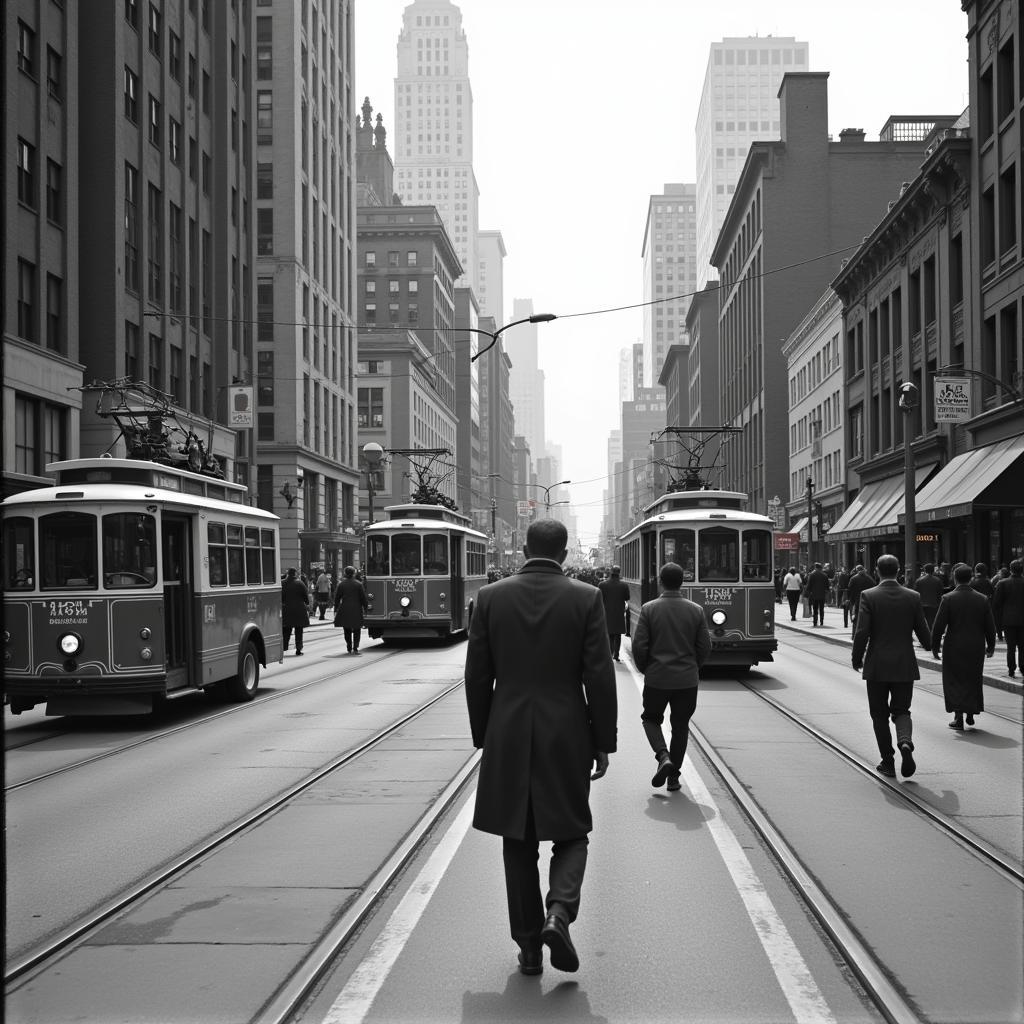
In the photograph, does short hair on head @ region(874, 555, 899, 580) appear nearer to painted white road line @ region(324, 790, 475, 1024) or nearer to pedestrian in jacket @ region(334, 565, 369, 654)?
painted white road line @ region(324, 790, 475, 1024)

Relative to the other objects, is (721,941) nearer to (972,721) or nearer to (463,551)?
(972,721)

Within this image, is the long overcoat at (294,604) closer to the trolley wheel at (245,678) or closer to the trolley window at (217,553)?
the trolley wheel at (245,678)

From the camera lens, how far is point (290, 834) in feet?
26.0

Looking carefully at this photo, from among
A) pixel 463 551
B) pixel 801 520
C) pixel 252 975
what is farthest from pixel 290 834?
pixel 801 520

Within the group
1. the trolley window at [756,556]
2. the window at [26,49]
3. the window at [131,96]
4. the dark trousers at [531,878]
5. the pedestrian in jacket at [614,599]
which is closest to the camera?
the dark trousers at [531,878]

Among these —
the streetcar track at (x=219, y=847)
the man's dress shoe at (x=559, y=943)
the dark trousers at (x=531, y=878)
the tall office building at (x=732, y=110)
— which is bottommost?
the streetcar track at (x=219, y=847)

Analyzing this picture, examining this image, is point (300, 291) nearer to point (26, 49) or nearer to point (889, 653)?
point (26, 49)

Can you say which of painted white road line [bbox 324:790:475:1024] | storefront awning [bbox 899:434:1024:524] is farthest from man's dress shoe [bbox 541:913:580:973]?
storefront awning [bbox 899:434:1024:524]

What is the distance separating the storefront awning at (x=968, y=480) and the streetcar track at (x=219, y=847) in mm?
21197

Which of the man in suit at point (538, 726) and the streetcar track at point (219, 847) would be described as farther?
the streetcar track at point (219, 847)

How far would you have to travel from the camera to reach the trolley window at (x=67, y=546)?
43.7ft

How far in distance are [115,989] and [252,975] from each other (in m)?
0.55

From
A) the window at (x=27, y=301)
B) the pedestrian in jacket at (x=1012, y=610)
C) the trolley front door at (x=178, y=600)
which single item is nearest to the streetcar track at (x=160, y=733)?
the trolley front door at (x=178, y=600)

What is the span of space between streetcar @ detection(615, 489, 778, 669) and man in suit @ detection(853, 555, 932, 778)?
914 centimetres
